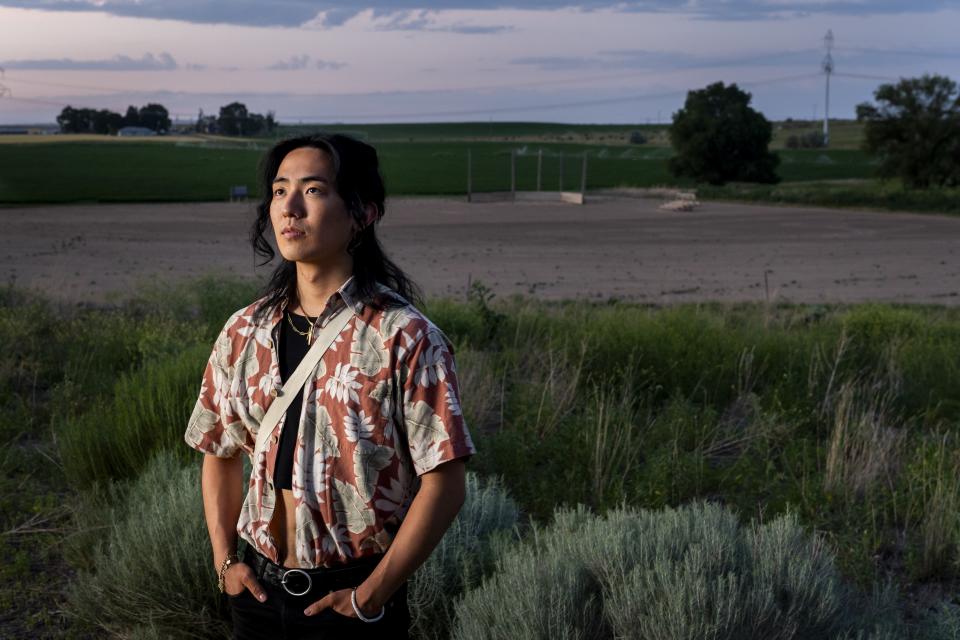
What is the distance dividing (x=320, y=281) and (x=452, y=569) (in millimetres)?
1847

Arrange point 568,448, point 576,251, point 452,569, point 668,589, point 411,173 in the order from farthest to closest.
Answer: point 411,173 → point 576,251 → point 568,448 → point 452,569 → point 668,589

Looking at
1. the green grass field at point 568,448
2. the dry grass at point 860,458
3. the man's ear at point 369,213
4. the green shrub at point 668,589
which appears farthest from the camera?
the dry grass at point 860,458

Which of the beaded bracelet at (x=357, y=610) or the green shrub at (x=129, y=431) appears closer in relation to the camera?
the beaded bracelet at (x=357, y=610)

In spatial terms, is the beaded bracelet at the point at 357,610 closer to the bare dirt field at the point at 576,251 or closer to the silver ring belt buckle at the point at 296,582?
the silver ring belt buckle at the point at 296,582

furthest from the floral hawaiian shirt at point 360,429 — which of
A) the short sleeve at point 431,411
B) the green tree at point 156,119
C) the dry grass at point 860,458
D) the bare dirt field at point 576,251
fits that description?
the green tree at point 156,119

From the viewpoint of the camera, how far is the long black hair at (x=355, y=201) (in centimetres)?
273

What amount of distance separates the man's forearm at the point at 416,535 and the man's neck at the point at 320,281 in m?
0.50

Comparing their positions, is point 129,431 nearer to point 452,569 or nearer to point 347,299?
point 452,569

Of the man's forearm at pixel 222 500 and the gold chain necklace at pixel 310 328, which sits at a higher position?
the gold chain necklace at pixel 310 328

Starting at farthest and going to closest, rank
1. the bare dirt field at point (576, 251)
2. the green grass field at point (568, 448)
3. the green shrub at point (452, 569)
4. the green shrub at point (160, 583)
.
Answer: the bare dirt field at point (576, 251)
the green grass field at point (568, 448)
the green shrub at point (160, 583)
the green shrub at point (452, 569)

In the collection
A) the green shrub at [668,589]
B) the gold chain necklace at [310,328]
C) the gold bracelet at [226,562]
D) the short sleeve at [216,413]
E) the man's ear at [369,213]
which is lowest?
the green shrub at [668,589]

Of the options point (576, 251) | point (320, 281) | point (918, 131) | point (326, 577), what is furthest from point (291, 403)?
point (918, 131)

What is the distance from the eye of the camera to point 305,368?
8.61ft

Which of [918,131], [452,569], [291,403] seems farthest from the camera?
[918,131]
